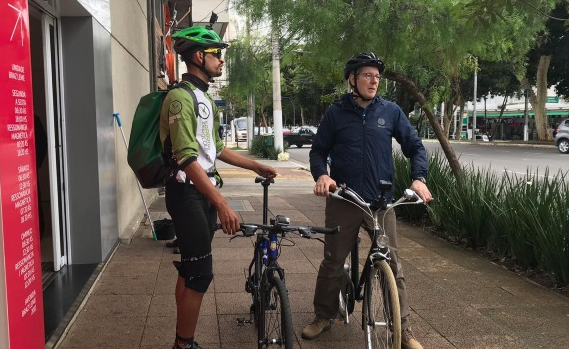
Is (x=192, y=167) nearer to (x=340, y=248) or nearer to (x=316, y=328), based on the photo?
(x=340, y=248)

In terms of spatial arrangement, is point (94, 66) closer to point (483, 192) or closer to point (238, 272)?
point (238, 272)

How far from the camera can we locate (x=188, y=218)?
3.26 m

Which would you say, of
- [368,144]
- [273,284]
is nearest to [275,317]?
[273,284]

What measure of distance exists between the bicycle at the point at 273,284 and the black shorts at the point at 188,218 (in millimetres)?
324

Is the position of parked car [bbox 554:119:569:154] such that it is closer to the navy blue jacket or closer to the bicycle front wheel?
the navy blue jacket

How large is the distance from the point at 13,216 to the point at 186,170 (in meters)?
0.88

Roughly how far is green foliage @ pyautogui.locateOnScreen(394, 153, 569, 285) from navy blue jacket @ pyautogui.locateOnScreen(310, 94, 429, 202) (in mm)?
2444

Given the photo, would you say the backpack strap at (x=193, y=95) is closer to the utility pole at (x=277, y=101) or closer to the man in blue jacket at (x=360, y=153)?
the man in blue jacket at (x=360, y=153)

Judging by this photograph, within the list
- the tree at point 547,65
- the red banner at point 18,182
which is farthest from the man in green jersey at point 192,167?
the tree at point 547,65

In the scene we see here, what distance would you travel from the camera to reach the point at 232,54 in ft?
82.6

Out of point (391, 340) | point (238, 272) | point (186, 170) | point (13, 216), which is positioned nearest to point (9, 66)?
point (13, 216)

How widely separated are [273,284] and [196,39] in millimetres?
1474

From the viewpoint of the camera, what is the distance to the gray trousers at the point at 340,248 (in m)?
3.70

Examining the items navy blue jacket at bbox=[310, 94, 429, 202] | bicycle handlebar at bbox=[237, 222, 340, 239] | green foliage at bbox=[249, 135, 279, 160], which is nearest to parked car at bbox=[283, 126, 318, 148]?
green foliage at bbox=[249, 135, 279, 160]
